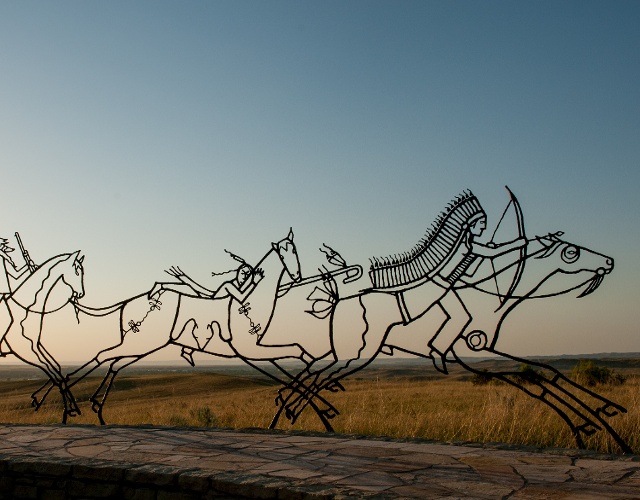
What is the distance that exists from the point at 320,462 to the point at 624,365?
5670 cm

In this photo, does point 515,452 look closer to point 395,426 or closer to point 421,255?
point 421,255

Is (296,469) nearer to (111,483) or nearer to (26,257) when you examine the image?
(111,483)

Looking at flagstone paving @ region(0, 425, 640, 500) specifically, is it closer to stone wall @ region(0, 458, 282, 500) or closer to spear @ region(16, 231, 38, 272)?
stone wall @ region(0, 458, 282, 500)

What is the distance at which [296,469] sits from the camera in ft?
16.8

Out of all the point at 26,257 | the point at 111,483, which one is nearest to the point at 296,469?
the point at 111,483

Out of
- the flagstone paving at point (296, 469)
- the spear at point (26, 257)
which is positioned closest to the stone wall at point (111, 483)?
the flagstone paving at point (296, 469)

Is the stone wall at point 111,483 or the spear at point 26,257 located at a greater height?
the spear at point 26,257

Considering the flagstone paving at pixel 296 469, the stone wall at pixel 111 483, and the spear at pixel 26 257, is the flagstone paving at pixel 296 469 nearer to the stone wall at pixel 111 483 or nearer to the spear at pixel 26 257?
the stone wall at pixel 111 483

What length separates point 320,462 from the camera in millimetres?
5422

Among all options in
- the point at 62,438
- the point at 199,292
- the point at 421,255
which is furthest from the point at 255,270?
the point at 62,438

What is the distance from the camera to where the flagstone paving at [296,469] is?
4.50 metres

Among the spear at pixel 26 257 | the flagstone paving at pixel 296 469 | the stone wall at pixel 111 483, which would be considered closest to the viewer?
the flagstone paving at pixel 296 469

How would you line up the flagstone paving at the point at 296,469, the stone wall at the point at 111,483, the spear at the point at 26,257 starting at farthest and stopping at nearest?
1. the spear at the point at 26,257
2. the stone wall at the point at 111,483
3. the flagstone paving at the point at 296,469

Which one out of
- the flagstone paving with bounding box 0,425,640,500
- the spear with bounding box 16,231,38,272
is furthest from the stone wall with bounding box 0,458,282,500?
the spear with bounding box 16,231,38,272
